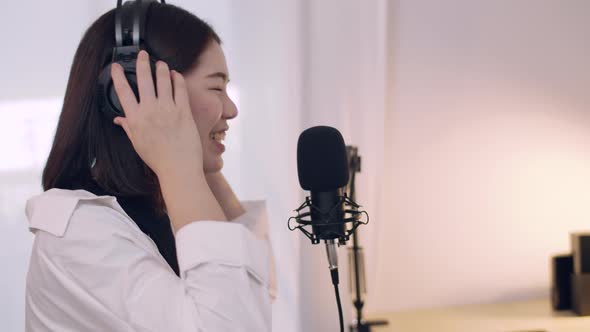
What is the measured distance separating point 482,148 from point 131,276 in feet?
4.92

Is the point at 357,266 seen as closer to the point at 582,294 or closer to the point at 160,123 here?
the point at 582,294

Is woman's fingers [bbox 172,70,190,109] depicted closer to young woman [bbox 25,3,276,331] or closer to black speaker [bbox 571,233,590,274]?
young woman [bbox 25,3,276,331]

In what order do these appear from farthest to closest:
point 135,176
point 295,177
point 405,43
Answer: point 405,43 → point 295,177 → point 135,176

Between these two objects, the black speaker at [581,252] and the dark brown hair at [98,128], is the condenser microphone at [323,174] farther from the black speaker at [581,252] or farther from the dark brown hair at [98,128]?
the black speaker at [581,252]

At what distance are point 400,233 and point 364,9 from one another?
71cm

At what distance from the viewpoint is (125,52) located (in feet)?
2.23

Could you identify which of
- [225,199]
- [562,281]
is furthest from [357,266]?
[562,281]

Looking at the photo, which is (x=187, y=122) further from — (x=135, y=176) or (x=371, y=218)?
(x=371, y=218)

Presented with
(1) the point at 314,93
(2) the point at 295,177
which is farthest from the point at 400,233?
(1) the point at 314,93

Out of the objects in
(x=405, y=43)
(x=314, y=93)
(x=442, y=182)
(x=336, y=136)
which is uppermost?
(x=405, y=43)

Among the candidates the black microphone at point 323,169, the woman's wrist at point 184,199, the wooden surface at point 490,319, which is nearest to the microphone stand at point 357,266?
the wooden surface at point 490,319

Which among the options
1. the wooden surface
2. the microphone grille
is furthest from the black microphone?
the wooden surface

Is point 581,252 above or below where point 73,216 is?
below

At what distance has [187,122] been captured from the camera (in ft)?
2.08
